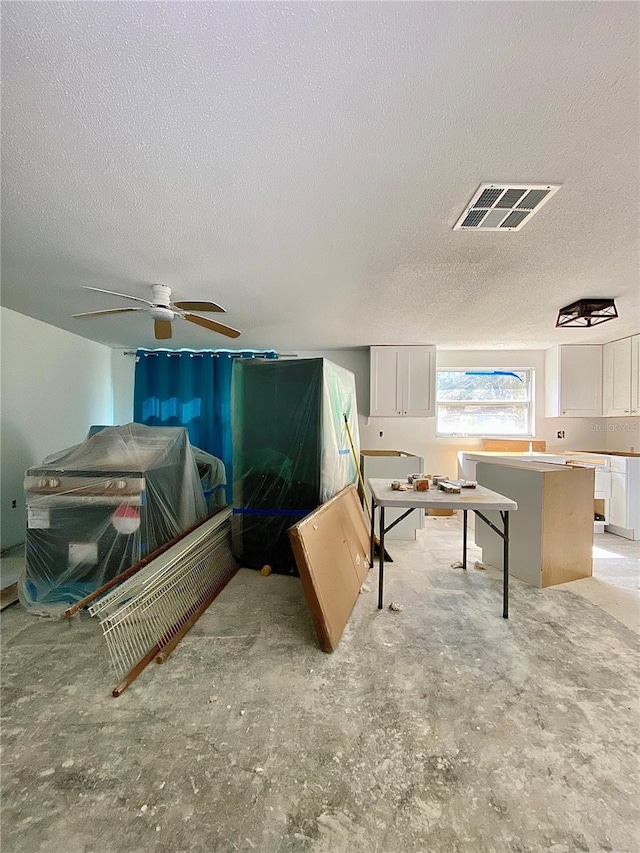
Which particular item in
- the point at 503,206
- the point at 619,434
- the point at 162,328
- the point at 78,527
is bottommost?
the point at 78,527

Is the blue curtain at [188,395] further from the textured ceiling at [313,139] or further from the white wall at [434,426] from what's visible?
the textured ceiling at [313,139]

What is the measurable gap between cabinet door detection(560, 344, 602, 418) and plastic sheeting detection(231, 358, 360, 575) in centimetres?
347

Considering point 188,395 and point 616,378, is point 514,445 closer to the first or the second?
point 616,378

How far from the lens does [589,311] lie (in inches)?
124

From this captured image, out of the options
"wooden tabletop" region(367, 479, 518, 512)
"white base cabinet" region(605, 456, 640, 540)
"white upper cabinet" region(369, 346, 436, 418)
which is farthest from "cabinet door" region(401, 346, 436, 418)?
"wooden tabletop" region(367, 479, 518, 512)

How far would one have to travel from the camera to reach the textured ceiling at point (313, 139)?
39.8 inches

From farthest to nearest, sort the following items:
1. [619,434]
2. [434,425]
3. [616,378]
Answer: [434,425] → [619,434] → [616,378]

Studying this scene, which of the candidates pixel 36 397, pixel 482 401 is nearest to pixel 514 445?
pixel 482 401

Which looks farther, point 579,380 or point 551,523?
point 579,380

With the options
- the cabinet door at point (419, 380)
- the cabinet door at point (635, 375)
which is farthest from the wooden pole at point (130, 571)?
the cabinet door at point (635, 375)

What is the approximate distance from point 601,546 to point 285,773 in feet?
13.2

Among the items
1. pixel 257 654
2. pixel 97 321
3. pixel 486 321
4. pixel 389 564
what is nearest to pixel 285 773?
pixel 257 654

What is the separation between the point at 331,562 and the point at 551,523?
1791 mm

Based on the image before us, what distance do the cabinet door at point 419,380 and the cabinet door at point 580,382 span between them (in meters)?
1.69
